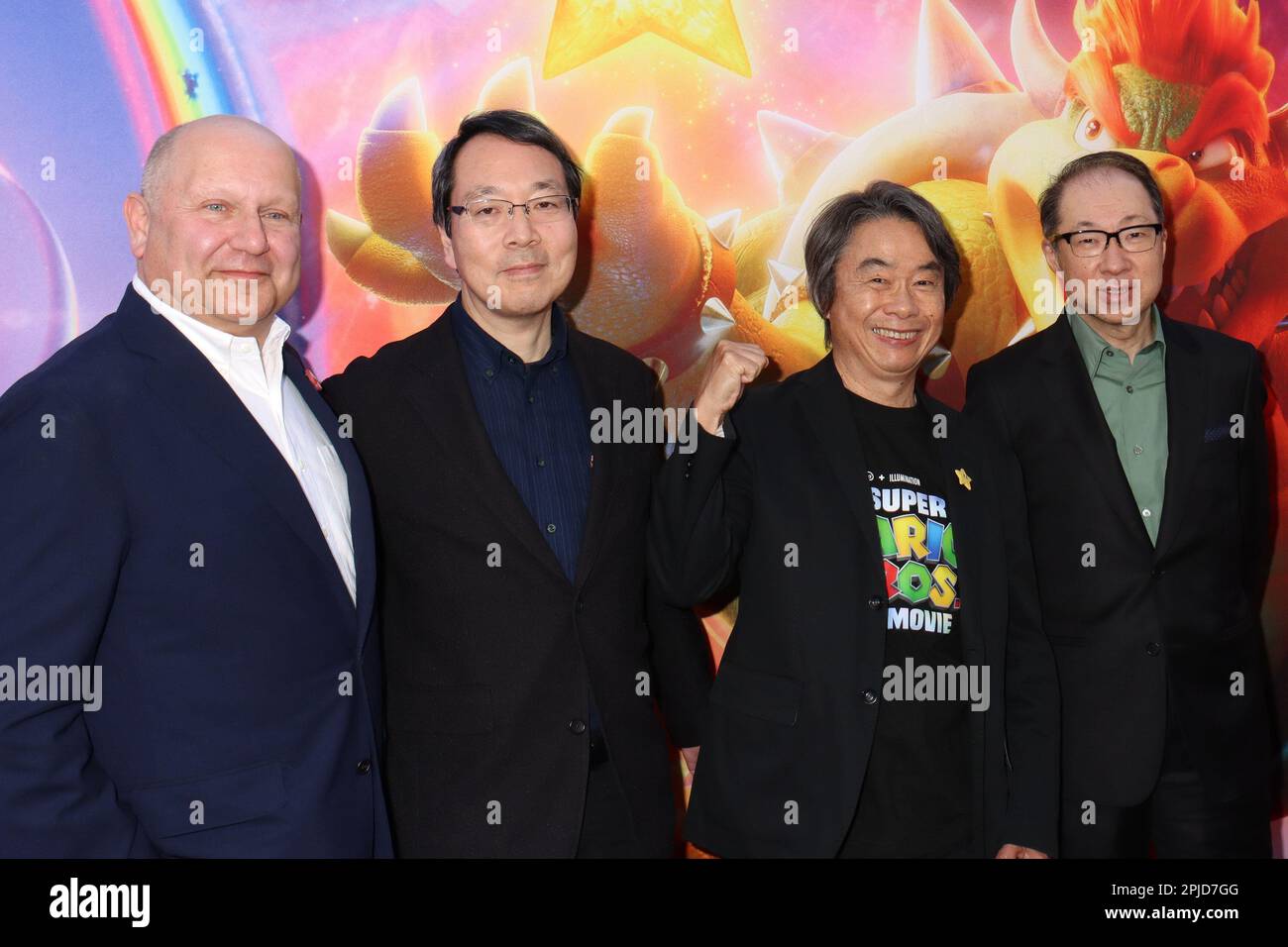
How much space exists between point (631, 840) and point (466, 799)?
379mm

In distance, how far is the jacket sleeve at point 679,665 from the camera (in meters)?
2.77

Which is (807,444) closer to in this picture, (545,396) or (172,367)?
(545,396)

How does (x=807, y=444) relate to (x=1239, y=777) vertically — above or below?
above

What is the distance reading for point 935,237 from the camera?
8.96 ft

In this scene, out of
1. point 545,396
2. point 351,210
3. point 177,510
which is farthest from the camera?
point 351,210

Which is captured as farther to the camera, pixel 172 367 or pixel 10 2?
pixel 10 2

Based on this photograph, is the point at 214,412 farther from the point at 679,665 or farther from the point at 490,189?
the point at 679,665

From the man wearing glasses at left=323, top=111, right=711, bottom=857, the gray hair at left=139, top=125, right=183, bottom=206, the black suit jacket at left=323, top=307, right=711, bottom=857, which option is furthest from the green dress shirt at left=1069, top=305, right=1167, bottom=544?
the gray hair at left=139, top=125, right=183, bottom=206

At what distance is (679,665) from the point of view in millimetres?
2795

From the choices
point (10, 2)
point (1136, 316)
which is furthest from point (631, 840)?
point (10, 2)

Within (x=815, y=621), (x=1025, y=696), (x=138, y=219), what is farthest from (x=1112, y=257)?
(x=138, y=219)

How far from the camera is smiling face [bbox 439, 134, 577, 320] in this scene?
253cm

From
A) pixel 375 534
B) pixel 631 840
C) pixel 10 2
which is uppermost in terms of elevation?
pixel 10 2

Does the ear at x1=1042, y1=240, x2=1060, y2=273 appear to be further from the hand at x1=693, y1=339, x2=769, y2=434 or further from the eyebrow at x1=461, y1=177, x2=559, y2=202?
the eyebrow at x1=461, y1=177, x2=559, y2=202
